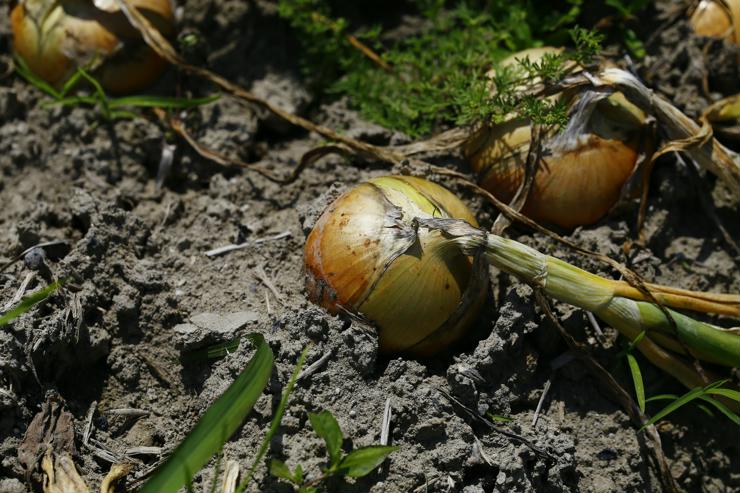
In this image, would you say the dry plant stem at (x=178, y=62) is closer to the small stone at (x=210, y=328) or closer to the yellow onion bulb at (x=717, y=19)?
the small stone at (x=210, y=328)

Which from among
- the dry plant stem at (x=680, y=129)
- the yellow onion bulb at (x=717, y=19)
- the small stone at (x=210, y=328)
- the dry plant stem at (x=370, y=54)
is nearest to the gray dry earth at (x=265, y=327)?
the small stone at (x=210, y=328)

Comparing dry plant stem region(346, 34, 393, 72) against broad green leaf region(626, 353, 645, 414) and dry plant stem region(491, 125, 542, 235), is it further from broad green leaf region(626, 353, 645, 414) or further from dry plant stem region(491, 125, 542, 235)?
broad green leaf region(626, 353, 645, 414)

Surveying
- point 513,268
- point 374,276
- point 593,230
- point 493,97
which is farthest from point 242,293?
point 593,230

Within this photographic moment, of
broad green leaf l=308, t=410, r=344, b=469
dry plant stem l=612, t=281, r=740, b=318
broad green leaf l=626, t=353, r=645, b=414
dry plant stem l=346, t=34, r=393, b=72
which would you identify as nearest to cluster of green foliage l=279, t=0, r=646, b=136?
dry plant stem l=346, t=34, r=393, b=72

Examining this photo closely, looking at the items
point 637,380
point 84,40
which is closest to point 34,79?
point 84,40

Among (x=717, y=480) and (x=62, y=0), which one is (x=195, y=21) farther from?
(x=717, y=480)

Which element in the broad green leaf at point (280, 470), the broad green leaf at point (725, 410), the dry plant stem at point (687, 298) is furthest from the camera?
the dry plant stem at point (687, 298)
